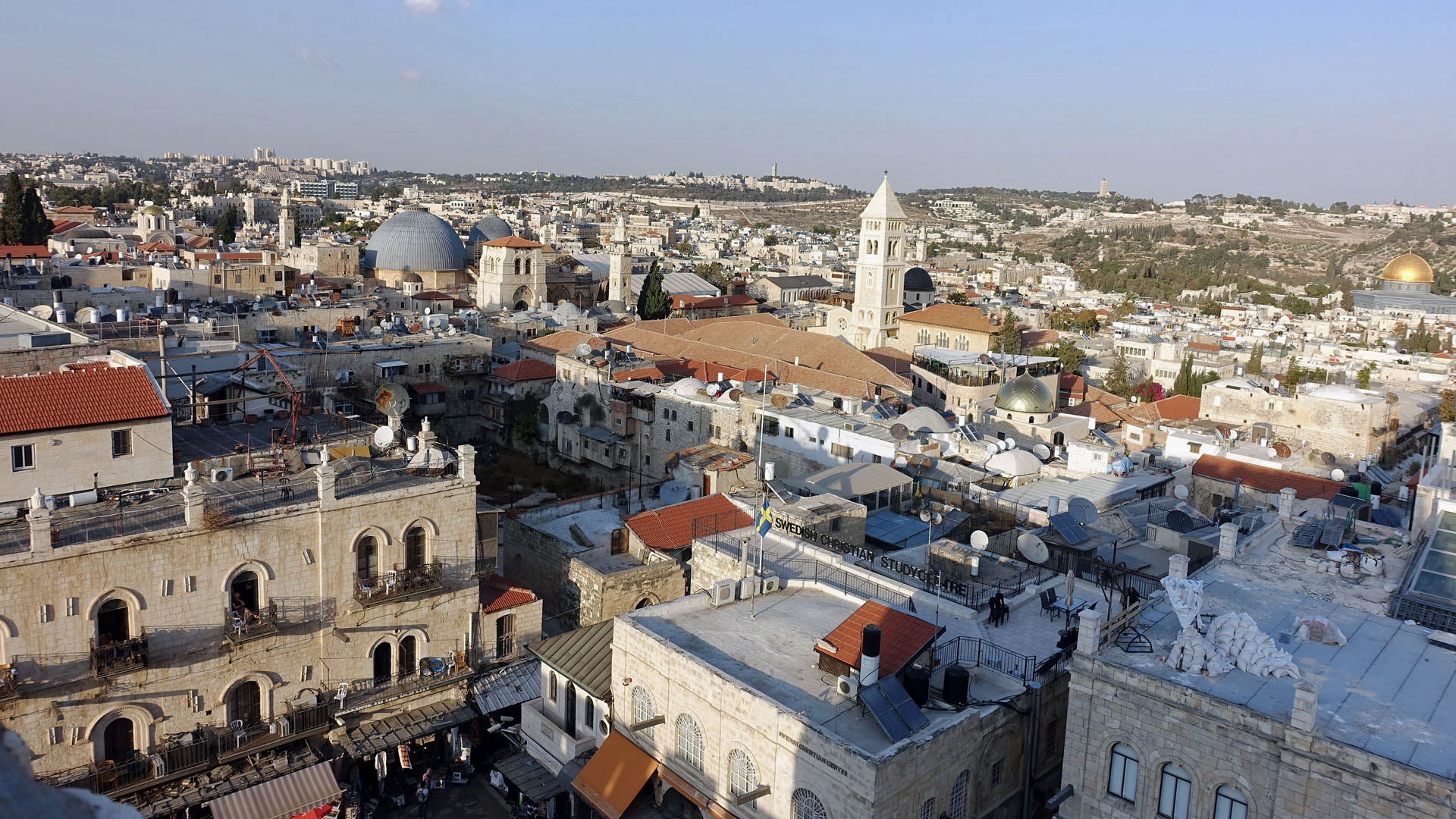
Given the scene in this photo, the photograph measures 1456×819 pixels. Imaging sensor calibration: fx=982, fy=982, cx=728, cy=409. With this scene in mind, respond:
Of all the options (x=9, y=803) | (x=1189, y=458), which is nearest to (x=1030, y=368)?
(x=1189, y=458)

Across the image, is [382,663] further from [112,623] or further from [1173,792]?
[1173,792]

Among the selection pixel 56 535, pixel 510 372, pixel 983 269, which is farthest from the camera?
pixel 983 269

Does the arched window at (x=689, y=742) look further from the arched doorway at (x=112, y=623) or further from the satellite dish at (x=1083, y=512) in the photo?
the satellite dish at (x=1083, y=512)

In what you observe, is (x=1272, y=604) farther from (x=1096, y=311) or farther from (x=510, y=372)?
(x=1096, y=311)

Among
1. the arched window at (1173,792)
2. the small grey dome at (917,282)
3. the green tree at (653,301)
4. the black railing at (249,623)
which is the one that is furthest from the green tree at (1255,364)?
the black railing at (249,623)

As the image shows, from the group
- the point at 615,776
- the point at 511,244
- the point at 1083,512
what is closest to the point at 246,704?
the point at 615,776
